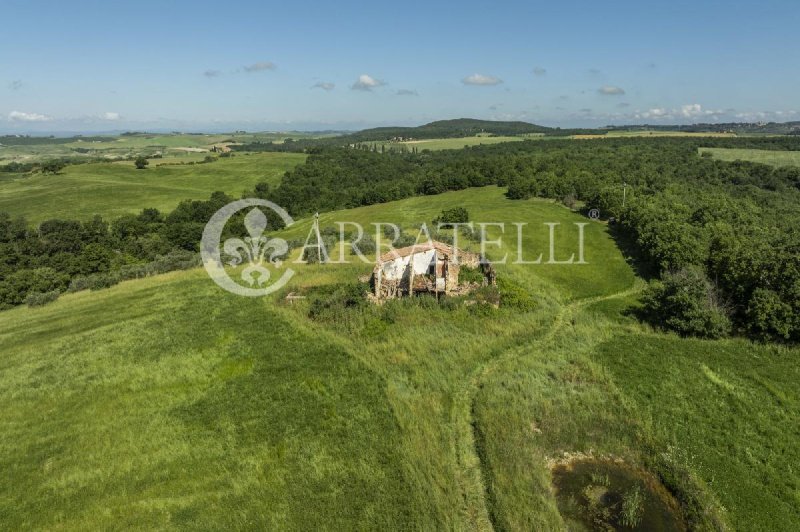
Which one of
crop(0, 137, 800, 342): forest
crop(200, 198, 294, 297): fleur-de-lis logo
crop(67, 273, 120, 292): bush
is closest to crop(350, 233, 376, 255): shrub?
crop(200, 198, 294, 297): fleur-de-lis logo

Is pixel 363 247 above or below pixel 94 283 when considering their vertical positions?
above

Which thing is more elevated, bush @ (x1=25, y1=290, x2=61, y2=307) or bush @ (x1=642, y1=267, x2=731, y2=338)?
bush @ (x1=642, y1=267, x2=731, y2=338)

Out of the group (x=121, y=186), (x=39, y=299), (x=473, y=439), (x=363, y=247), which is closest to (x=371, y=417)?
(x=473, y=439)

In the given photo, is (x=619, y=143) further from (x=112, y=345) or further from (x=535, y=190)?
(x=112, y=345)

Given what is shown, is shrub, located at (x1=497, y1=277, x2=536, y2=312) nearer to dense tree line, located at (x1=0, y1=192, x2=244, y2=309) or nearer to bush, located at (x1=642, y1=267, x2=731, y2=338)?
bush, located at (x1=642, y1=267, x2=731, y2=338)

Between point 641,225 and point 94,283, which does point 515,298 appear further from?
point 94,283

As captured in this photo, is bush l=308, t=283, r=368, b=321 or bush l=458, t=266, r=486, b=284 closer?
bush l=308, t=283, r=368, b=321

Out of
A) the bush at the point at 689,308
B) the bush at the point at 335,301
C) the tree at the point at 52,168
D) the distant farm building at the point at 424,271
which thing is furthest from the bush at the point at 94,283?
the tree at the point at 52,168

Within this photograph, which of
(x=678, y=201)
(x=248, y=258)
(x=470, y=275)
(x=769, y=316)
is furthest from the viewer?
(x=678, y=201)
